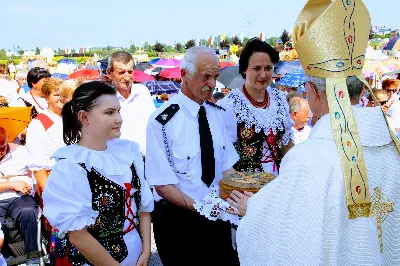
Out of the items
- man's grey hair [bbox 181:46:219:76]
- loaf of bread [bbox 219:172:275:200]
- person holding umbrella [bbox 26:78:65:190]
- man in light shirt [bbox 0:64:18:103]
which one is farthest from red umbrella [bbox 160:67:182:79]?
loaf of bread [bbox 219:172:275:200]

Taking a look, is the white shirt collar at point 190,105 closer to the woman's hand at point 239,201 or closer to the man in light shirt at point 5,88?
the woman's hand at point 239,201

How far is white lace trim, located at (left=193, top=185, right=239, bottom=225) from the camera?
225 centimetres

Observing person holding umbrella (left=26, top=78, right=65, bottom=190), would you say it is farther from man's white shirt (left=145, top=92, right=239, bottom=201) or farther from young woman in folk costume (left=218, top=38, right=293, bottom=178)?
young woman in folk costume (left=218, top=38, right=293, bottom=178)

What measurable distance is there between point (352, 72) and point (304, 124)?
10.3 ft

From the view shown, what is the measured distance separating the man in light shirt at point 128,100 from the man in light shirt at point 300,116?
178cm

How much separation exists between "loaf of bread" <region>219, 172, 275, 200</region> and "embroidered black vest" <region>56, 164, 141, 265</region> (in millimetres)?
556

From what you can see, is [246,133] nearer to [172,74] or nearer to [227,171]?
[227,171]

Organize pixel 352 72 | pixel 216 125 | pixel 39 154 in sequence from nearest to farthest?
pixel 352 72 < pixel 216 125 < pixel 39 154

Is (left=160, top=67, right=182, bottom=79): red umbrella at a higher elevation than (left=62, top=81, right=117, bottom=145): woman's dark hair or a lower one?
lower

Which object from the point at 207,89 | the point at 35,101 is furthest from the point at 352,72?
the point at 35,101

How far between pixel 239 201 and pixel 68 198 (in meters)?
0.89

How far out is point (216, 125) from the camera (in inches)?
114

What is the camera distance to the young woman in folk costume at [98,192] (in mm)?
2129

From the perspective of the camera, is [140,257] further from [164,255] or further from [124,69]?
[124,69]
